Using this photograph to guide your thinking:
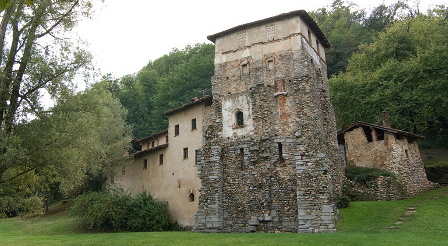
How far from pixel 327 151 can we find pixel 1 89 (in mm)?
18421

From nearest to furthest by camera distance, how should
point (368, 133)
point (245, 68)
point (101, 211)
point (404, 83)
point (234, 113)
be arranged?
point (234, 113) < point (245, 68) < point (101, 211) < point (368, 133) < point (404, 83)

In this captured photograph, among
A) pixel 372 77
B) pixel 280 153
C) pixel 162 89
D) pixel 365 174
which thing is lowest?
pixel 365 174

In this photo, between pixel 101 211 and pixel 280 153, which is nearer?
pixel 280 153

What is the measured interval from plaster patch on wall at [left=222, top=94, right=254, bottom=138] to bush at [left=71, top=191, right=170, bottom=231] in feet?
30.3

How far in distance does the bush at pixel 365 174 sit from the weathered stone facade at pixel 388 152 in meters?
2.00

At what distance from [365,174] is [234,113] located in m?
10.2

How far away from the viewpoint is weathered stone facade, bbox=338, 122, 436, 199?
27469 millimetres

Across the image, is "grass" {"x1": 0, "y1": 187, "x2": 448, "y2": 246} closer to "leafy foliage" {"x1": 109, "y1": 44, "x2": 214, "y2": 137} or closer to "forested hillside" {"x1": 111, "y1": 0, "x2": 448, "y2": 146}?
"forested hillside" {"x1": 111, "y1": 0, "x2": 448, "y2": 146}

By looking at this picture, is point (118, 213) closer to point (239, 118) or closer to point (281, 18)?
point (239, 118)

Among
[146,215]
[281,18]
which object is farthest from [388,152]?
[146,215]

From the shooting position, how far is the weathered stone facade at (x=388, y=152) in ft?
90.1

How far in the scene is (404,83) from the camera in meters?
34.6

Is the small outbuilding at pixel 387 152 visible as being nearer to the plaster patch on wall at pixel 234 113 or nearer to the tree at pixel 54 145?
the plaster patch on wall at pixel 234 113

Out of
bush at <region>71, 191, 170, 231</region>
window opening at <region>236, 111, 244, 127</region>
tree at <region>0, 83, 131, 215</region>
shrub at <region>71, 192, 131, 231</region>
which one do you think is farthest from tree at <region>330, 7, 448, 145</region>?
tree at <region>0, 83, 131, 215</region>
